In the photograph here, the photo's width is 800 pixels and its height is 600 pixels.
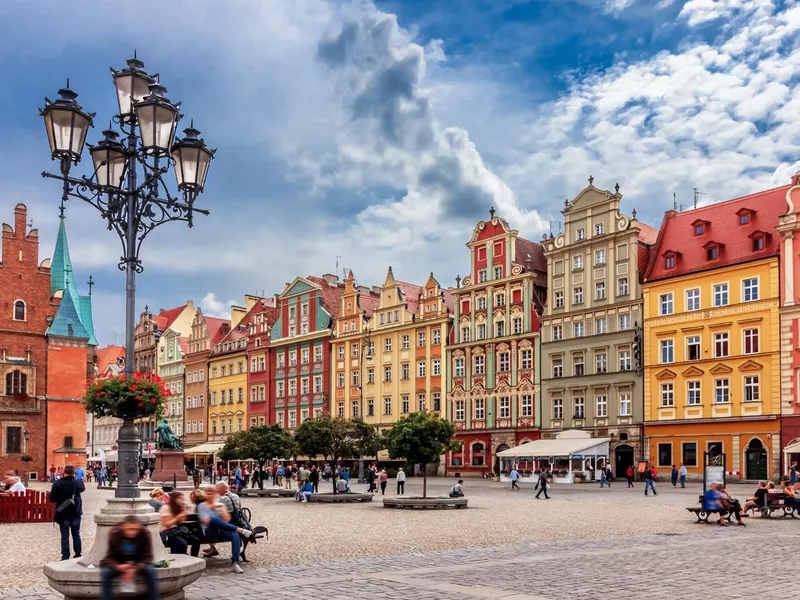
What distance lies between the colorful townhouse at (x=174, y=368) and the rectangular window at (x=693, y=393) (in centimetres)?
5220

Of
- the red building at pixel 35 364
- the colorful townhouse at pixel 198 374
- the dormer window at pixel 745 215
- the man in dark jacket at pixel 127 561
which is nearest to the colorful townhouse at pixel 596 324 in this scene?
the dormer window at pixel 745 215

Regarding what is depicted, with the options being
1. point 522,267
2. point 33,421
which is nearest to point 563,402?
point 522,267

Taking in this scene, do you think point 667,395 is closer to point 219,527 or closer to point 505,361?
point 505,361

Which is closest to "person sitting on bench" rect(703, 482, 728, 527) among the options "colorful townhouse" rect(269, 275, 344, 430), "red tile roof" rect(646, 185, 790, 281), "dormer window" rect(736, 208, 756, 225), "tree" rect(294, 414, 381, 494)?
"tree" rect(294, 414, 381, 494)

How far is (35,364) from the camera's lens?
56375mm

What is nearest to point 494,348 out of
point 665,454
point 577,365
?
point 577,365

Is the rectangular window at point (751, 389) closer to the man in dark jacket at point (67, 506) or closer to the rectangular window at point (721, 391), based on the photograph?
the rectangular window at point (721, 391)

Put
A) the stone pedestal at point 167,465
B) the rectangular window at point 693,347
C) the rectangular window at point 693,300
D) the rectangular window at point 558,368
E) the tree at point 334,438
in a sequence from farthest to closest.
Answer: the rectangular window at point 558,368
the rectangular window at point 693,300
the rectangular window at point 693,347
the stone pedestal at point 167,465
the tree at point 334,438

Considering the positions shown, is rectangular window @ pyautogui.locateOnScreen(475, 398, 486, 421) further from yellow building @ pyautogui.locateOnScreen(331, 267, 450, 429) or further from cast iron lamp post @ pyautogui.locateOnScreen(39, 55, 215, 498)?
cast iron lamp post @ pyautogui.locateOnScreen(39, 55, 215, 498)

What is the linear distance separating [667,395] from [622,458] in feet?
15.2

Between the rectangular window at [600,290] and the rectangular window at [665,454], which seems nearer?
the rectangular window at [665,454]

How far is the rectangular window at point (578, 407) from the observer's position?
5484 cm

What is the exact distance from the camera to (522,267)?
192 ft

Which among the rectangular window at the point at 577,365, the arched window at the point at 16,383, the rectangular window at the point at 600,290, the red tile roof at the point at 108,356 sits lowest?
the arched window at the point at 16,383
